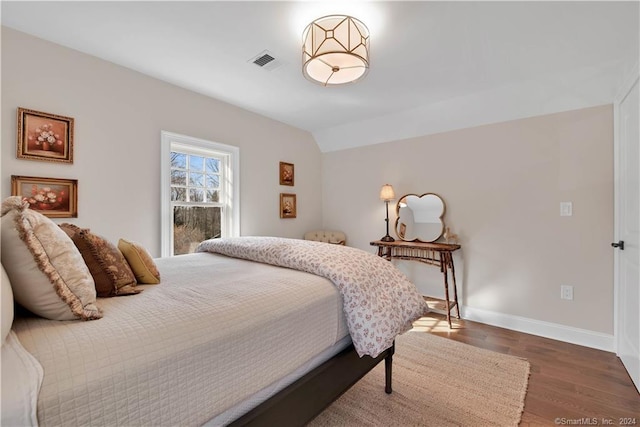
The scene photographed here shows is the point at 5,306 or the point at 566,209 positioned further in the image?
the point at 566,209

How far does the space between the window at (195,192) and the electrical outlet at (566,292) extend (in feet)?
10.9

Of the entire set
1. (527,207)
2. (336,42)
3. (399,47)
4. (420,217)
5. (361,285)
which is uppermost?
(399,47)

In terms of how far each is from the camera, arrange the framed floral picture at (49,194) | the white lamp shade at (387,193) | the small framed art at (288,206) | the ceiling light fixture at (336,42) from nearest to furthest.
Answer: the ceiling light fixture at (336,42) → the framed floral picture at (49,194) → the white lamp shade at (387,193) → the small framed art at (288,206)

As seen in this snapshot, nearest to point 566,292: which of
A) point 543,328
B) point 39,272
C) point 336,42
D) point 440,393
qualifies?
point 543,328

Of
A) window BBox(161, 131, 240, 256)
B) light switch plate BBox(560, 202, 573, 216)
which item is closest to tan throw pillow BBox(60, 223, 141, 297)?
window BBox(161, 131, 240, 256)

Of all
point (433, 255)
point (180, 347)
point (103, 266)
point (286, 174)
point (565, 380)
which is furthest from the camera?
point (286, 174)

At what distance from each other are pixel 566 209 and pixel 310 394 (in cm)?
283

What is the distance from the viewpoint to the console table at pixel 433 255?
10.0 feet

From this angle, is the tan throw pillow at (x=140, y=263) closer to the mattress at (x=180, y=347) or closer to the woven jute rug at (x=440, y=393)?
the mattress at (x=180, y=347)

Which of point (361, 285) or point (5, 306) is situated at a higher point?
point (5, 306)

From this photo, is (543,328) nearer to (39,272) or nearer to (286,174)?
(286,174)

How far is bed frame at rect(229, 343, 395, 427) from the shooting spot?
1.08 m

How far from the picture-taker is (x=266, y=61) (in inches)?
93.3

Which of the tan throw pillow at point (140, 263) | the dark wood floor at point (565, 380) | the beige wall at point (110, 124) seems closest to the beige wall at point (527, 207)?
the dark wood floor at point (565, 380)
